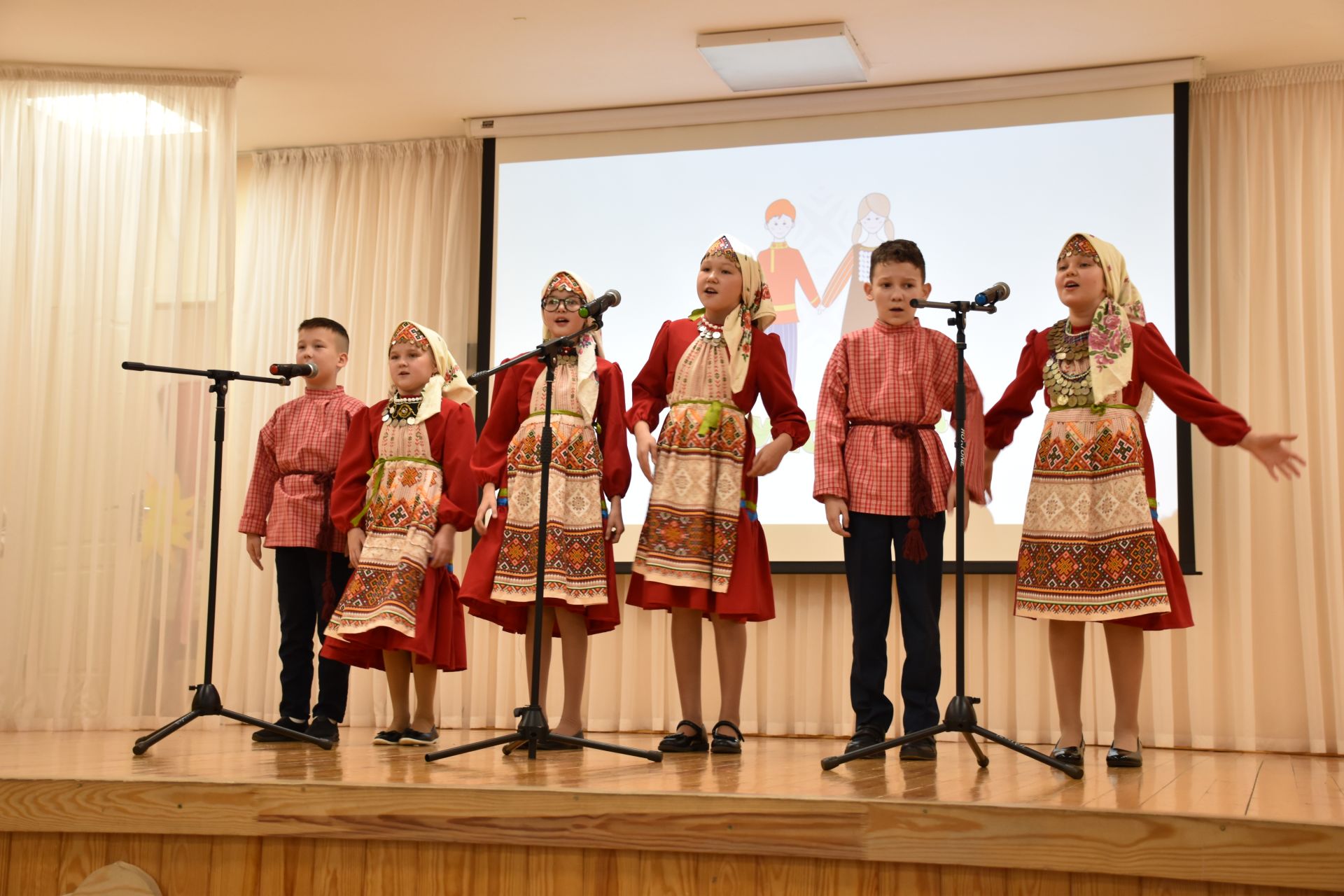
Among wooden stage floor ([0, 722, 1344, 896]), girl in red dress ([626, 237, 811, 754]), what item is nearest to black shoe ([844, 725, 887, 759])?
wooden stage floor ([0, 722, 1344, 896])

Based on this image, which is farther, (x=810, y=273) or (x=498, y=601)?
(x=810, y=273)

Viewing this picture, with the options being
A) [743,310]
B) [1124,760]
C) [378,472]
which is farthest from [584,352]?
Result: [1124,760]

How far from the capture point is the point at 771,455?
Answer: 135 inches

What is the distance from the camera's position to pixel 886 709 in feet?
11.0

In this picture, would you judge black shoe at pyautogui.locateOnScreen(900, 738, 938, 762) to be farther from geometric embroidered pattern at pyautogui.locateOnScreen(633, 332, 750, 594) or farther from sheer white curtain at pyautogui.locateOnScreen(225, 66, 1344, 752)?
sheer white curtain at pyautogui.locateOnScreen(225, 66, 1344, 752)

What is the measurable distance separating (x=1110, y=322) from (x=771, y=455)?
929mm

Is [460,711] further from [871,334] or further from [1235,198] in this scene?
[1235,198]

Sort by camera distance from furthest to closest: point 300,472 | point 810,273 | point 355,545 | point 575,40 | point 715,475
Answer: point 810,273
point 575,40
point 300,472
point 355,545
point 715,475

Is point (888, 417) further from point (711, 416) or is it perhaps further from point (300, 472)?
point (300, 472)

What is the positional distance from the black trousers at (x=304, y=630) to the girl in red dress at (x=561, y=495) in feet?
2.54

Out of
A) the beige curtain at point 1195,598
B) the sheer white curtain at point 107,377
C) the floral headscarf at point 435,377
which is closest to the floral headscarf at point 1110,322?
the beige curtain at point 1195,598

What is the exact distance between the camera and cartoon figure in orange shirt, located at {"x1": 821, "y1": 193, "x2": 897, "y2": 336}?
5.23 metres

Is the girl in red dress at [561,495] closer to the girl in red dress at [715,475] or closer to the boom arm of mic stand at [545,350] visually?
the girl in red dress at [715,475]

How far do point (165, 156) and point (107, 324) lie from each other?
73cm
